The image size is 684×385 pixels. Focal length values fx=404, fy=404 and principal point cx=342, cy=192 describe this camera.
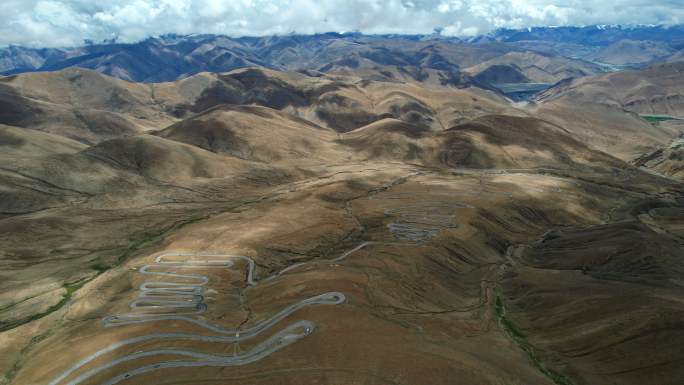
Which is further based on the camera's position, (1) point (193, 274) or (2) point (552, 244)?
(2) point (552, 244)

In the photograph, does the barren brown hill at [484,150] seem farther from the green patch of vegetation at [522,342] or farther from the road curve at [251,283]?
the green patch of vegetation at [522,342]

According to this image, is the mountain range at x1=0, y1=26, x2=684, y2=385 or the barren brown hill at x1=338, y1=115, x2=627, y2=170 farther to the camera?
the barren brown hill at x1=338, y1=115, x2=627, y2=170

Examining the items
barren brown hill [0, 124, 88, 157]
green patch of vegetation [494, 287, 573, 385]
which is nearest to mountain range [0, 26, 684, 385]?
green patch of vegetation [494, 287, 573, 385]

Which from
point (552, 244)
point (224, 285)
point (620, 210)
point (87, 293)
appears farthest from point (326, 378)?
point (620, 210)

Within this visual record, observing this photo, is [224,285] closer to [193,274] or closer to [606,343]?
[193,274]

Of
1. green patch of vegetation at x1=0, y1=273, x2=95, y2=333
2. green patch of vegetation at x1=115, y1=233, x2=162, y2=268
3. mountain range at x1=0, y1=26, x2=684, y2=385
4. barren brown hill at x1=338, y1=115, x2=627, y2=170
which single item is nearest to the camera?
mountain range at x1=0, y1=26, x2=684, y2=385

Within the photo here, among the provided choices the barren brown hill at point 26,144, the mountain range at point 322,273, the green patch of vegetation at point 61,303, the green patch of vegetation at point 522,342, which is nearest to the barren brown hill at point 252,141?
the mountain range at point 322,273

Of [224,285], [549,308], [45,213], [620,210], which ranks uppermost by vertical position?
[45,213]

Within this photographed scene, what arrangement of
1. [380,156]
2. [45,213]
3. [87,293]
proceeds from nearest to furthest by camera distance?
[87,293] < [45,213] < [380,156]

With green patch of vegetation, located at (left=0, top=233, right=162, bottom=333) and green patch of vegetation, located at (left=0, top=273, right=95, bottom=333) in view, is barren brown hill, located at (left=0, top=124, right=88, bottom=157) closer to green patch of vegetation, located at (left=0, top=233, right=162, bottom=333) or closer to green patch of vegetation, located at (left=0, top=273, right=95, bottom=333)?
green patch of vegetation, located at (left=0, top=233, right=162, bottom=333)
